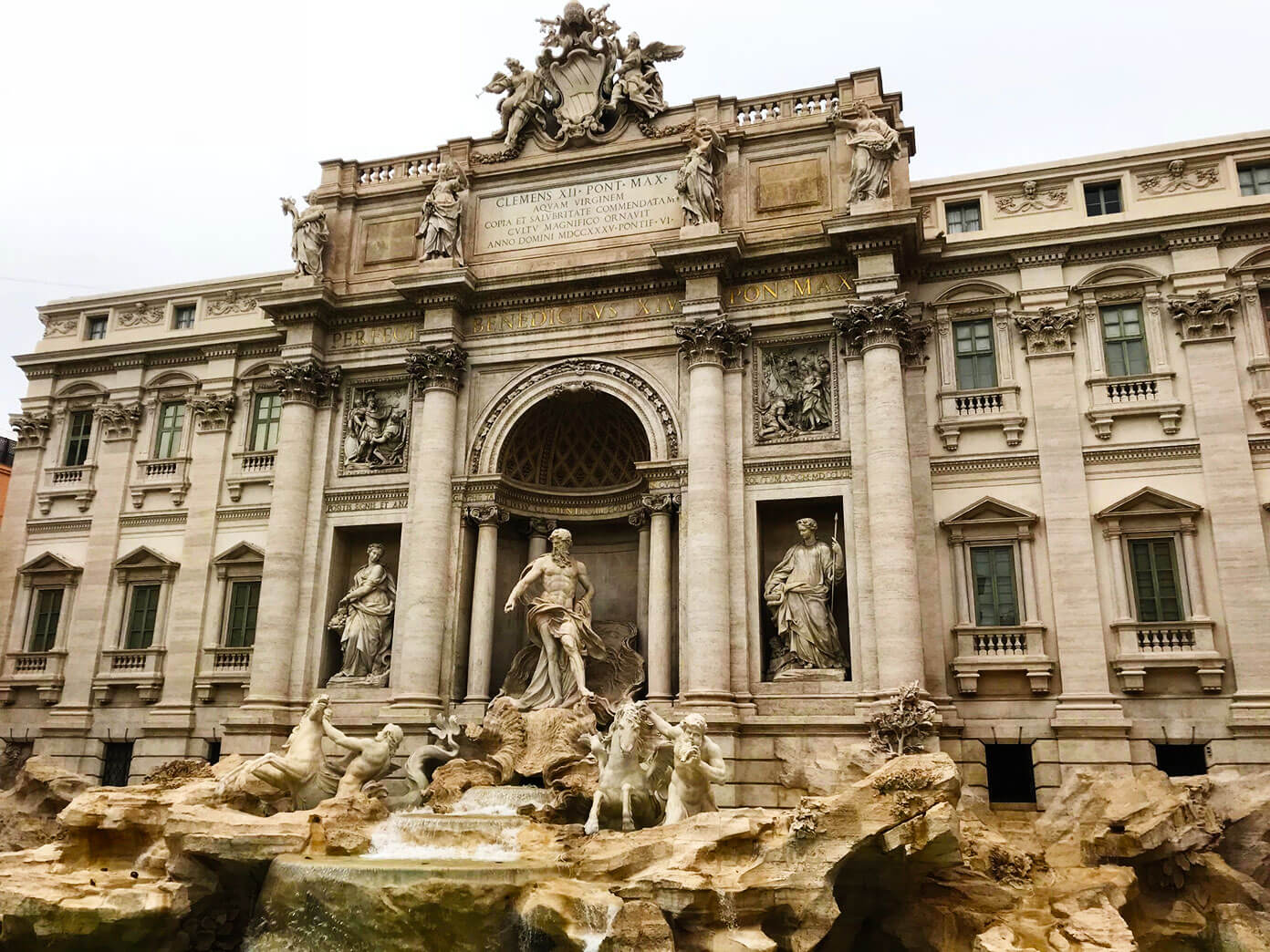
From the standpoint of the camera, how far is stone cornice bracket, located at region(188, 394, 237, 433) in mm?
25594

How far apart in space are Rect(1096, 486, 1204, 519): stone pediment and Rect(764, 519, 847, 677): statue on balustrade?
5.15m

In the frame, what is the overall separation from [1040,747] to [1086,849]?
3.19 meters

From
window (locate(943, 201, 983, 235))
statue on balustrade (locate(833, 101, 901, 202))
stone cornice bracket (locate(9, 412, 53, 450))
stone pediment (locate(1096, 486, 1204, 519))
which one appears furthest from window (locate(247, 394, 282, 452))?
stone pediment (locate(1096, 486, 1204, 519))

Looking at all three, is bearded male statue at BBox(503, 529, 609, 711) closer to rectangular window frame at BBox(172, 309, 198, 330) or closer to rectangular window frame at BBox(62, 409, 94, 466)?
rectangular window frame at BBox(172, 309, 198, 330)

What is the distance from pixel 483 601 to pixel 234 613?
675 cm

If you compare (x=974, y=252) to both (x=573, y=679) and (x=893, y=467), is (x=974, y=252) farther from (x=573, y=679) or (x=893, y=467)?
(x=573, y=679)

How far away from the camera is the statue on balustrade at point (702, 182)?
21.8 meters

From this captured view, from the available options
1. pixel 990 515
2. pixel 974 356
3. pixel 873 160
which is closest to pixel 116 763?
pixel 990 515

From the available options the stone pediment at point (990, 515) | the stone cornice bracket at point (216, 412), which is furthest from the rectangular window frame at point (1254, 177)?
the stone cornice bracket at point (216, 412)

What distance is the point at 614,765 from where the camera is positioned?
15.2 meters

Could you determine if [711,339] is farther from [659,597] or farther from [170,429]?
[170,429]

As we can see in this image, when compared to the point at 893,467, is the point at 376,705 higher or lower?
lower

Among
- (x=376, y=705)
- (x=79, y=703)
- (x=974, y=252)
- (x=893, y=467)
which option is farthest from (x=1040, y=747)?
(x=79, y=703)

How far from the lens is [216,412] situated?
1011 inches
